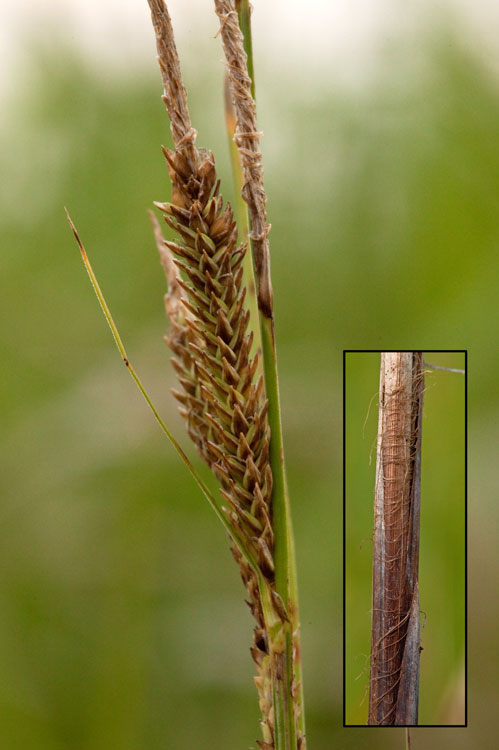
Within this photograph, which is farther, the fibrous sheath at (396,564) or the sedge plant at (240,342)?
the fibrous sheath at (396,564)

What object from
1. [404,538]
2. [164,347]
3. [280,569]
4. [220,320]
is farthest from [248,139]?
[164,347]

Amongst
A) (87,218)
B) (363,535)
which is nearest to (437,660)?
(363,535)

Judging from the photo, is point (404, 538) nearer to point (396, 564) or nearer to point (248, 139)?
point (396, 564)

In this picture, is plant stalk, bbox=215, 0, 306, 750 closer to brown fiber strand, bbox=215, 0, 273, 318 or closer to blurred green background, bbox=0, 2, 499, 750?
brown fiber strand, bbox=215, 0, 273, 318

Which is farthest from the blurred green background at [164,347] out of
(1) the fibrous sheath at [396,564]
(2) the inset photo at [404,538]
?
(1) the fibrous sheath at [396,564]

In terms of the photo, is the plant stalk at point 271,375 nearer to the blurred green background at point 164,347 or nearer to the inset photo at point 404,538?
the inset photo at point 404,538

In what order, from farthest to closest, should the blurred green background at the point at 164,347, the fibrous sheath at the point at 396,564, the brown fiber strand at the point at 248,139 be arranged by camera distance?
the blurred green background at the point at 164,347 → the fibrous sheath at the point at 396,564 → the brown fiber strand at the point at 248,139
